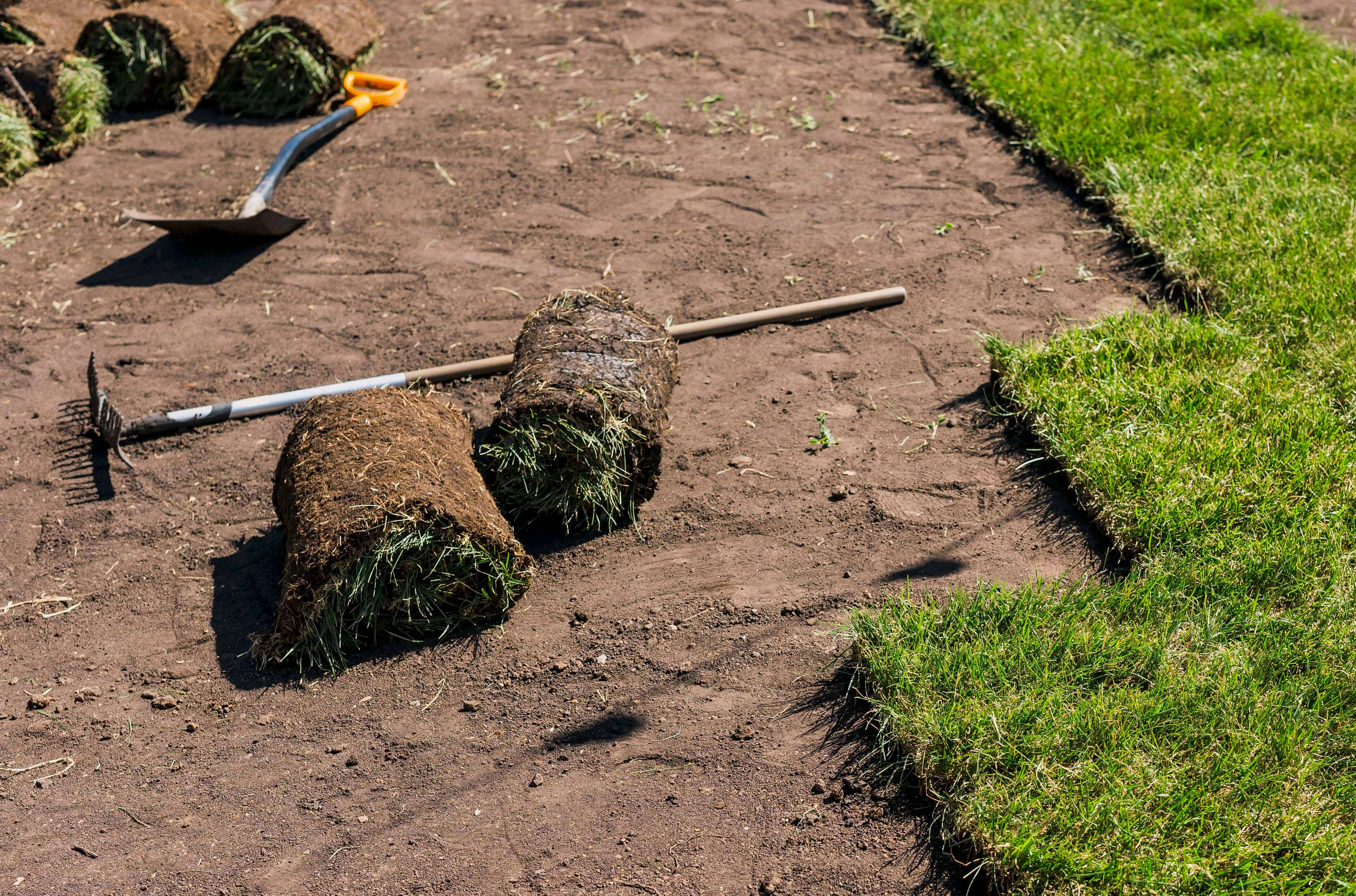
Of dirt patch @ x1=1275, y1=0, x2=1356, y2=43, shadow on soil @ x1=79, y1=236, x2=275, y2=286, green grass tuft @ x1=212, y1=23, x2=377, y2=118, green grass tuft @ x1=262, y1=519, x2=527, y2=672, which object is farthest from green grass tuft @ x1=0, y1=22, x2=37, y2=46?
dirt patch @ x1=1275, y1=0, x2=1356, y2=43

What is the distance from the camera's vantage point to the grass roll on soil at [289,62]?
7246 mm

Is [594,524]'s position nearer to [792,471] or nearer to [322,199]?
[792,471]

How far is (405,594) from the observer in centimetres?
370

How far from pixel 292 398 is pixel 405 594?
159 cm

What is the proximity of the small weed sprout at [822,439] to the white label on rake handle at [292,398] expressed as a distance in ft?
6.04

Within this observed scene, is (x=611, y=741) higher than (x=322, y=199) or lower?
lower

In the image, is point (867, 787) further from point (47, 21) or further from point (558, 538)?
point (47, 21)

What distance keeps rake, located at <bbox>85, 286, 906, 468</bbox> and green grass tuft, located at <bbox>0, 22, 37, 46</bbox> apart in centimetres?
350

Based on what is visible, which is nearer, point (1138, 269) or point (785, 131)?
point (1138, 269)

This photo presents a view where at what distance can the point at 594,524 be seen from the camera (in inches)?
165

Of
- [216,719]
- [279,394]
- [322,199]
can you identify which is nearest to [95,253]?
[322,199]

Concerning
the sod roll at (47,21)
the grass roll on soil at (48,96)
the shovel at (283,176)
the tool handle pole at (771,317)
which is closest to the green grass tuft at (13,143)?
the grass roll on soil at (48,96)

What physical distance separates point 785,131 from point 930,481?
3252 mm

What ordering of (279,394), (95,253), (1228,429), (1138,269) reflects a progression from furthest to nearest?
1. (95,253)
2. (1138,269)
3. (279,394)
4. (1228,429)
